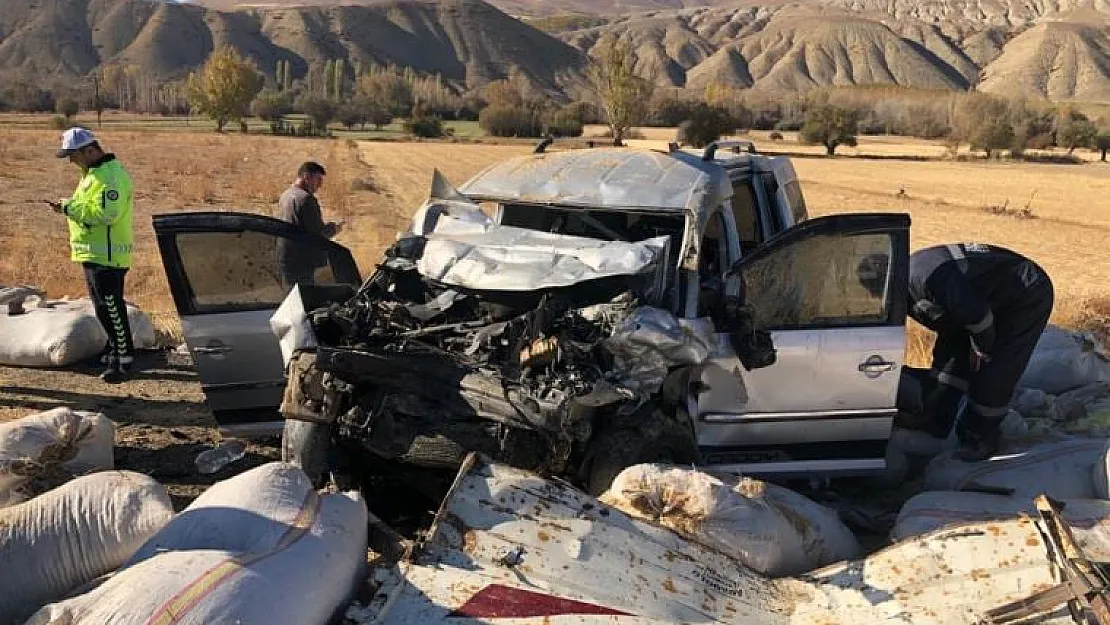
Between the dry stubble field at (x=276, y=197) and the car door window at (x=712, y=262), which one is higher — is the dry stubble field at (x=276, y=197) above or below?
below

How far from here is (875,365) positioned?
441 cm

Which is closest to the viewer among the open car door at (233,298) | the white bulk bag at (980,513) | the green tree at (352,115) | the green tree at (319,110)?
the white bulk bag at (980,513)

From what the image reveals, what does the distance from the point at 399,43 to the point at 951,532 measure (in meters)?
163

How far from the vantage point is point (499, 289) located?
413 cm

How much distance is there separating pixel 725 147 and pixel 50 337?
526 centimetres

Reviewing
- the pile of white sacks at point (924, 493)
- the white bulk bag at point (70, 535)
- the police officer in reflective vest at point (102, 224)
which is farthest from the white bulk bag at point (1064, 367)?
the police officer in reflective vest at point (102, 224)

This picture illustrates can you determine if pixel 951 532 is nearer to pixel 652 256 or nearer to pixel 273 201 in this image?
pixel 652 256

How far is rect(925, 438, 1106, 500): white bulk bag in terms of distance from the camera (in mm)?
4465

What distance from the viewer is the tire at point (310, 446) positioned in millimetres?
3879

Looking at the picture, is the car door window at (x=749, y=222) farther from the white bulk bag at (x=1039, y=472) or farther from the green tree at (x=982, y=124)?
the green tree at (x=982, y=124)

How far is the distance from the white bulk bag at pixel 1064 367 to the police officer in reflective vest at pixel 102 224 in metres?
6.52

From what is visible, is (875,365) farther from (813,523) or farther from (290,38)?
(290,38)

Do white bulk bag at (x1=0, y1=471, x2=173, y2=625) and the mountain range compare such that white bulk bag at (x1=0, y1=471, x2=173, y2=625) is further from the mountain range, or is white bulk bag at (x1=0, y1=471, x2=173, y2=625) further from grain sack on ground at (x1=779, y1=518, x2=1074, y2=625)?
the mountain range

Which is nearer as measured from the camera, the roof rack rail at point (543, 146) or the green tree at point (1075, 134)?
the roof rack rail at point (543, 146)
